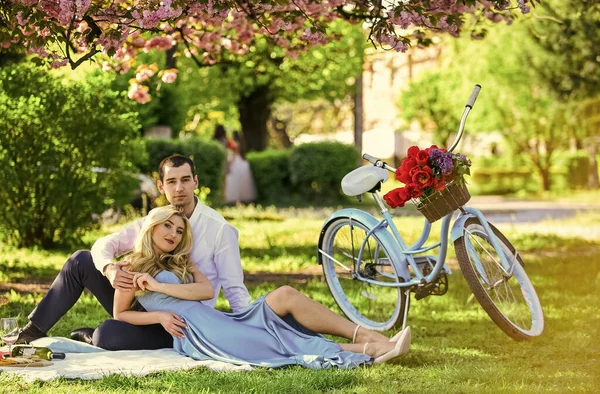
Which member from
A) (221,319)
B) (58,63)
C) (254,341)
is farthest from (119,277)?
(58,63)

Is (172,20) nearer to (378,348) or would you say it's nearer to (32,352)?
(32,352)

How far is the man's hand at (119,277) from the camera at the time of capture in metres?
6.07

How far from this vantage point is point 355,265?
24.0ft

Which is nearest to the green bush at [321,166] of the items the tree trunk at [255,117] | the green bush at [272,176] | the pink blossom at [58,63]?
the green bush at [272,176]

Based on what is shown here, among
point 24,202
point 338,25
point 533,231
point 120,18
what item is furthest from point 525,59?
point 120,18

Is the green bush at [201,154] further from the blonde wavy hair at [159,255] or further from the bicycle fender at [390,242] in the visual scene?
the blonde wavy hair at [159,255]

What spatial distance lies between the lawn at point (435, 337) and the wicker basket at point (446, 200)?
0.87 metres

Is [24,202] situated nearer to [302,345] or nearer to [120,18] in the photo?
[120,18]

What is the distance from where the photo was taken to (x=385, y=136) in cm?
4162

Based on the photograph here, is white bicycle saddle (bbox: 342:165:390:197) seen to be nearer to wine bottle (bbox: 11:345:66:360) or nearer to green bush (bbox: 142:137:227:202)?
wine bottle (bbox: 11:345:66:360)

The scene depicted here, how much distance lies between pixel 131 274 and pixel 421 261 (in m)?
1.98

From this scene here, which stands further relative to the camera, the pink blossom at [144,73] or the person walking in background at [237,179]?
the person walking in background at [237,179]

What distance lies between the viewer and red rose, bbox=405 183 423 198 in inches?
251

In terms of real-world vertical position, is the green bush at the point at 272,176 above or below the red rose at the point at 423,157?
below
